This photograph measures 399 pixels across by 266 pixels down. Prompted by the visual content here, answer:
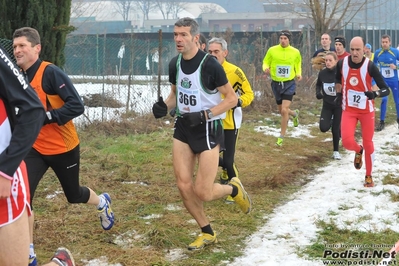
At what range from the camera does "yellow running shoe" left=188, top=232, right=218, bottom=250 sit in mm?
5668

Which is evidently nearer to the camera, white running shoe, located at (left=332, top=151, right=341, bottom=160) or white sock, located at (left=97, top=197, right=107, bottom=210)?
white sock, located at (left=97, top=197, right=107, bottom=210)

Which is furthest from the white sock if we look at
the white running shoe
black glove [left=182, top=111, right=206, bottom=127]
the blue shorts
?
the blue shorts

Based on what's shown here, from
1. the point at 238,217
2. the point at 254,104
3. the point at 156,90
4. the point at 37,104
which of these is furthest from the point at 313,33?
the point at 37,104

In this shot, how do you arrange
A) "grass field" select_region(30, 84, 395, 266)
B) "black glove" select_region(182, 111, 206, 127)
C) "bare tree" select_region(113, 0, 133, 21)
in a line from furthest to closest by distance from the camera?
1. "bare tree" select_region(113, 0, 133, 21)
2. "grass field" select_region(30, 84, 395, 266)
3. "black glove" select_region(182, 111, 206, 127)

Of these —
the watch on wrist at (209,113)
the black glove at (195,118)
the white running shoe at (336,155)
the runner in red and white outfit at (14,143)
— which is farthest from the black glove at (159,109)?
the white running shoe at (336,155)

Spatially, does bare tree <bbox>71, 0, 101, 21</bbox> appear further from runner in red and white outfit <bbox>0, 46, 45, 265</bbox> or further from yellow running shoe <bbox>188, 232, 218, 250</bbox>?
runner in red and white outfit <bbox>0, 46, 45, 265</bbox>

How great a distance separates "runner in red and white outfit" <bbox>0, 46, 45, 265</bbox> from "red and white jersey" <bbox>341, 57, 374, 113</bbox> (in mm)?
5694

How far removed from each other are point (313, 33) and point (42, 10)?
16507 millimetres

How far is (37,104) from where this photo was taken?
10.9 ft

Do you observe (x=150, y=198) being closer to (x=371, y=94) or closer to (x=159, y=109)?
(x=159, y=109)

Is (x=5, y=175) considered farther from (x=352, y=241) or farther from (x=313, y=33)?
(x=313, y=33)

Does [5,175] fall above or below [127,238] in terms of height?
above

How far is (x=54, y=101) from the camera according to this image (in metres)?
5.29

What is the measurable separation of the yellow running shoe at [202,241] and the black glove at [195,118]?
1.05 metres
